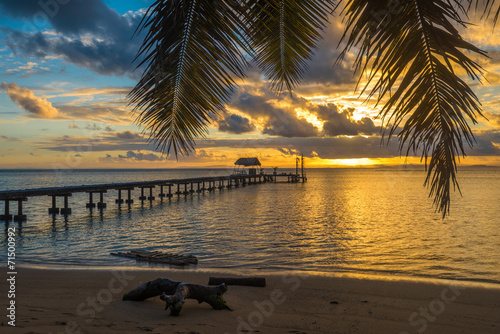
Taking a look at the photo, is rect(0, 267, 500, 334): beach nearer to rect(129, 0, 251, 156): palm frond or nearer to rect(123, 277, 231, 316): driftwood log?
rect(123, 277, 231, 316): driftwood log

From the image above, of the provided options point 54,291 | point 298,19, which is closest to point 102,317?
point 54,291

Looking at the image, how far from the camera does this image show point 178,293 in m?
6.11

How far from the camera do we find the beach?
18.6 ft

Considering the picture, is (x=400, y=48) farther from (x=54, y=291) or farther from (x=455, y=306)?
(x=54, y=291)

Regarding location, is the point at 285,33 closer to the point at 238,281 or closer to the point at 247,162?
the point at 238,281

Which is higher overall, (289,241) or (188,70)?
(188,70)

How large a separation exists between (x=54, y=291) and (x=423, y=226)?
2228 cm

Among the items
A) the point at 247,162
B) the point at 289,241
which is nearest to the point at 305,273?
the point at 289,241

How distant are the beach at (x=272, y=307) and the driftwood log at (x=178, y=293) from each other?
0.16m

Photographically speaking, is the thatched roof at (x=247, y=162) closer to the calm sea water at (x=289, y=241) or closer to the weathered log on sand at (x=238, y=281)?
the calm sea water at (x=289, y=241)

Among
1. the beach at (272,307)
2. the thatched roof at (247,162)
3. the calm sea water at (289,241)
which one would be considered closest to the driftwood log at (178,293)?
the beach at (272,307)

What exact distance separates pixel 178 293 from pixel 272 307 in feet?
6.95

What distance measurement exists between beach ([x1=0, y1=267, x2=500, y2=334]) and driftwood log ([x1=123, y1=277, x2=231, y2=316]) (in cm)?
16

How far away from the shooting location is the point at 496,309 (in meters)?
7.70
